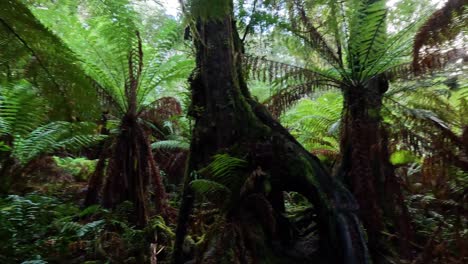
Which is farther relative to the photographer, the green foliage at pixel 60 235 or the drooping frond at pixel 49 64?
the green foliage at pixel 60 235

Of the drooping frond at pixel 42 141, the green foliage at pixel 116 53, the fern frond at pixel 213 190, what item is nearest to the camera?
the fern frond at pixel 213 190

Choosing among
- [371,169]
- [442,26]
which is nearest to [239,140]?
[371,169]

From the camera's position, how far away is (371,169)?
114 inches

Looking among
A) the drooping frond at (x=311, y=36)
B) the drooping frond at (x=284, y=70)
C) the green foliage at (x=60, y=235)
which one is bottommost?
the green foliage at (x=60, y=235)

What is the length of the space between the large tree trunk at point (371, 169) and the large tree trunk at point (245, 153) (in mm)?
219

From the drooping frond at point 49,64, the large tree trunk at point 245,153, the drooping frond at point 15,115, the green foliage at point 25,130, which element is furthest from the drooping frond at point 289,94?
the drooping frond at point 15,115

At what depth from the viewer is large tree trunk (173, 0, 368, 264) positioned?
247 centimetres

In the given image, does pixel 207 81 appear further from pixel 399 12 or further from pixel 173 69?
pixel 399 12

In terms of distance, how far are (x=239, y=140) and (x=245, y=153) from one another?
0.47ft

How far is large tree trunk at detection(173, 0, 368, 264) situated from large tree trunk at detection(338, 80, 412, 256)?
8.6 inches

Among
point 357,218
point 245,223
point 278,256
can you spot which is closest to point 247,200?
point 245,223

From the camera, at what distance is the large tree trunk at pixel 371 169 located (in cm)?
272

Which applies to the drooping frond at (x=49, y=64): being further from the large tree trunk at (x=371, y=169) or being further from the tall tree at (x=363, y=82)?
the large tree trunk at (x=371, y=169)

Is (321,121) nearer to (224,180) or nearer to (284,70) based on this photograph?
(284,70)
